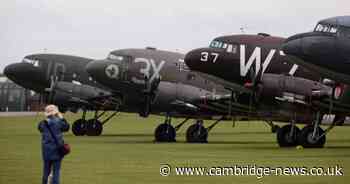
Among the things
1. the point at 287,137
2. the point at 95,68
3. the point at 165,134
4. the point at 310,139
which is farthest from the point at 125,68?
the point at 310,139

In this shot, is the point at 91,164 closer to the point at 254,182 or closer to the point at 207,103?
the point at 254,182

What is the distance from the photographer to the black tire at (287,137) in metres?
35.8

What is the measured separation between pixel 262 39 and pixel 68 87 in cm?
1756

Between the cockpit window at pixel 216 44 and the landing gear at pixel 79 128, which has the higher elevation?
the cockpit window at pixel 216 44

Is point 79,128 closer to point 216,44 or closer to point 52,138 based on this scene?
point 216,44

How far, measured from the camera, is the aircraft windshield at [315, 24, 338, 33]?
3212 cm

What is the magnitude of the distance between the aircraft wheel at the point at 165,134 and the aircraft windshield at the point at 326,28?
1248 centimetres

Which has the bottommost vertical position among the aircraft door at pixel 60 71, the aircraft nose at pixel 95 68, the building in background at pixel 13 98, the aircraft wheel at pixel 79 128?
the building in background at pixel 13 98

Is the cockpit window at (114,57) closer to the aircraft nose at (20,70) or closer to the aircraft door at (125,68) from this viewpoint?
the aircraft door at (125,68)

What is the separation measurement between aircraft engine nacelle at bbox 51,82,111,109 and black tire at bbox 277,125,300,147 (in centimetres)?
1859

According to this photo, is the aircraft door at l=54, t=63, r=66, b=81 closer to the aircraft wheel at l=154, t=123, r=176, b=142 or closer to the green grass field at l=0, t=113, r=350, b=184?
the aircraft wheel at l=154, t=123, r=176, b=142

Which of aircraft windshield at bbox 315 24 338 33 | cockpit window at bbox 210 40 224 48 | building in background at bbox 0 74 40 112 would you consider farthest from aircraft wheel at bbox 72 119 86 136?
building in background at bbox 0 74 40 112

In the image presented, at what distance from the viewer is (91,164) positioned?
86.7ft

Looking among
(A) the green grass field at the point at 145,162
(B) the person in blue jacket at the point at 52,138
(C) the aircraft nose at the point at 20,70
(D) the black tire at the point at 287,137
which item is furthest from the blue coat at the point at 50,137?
(C) the aircraft nose at the point at 20,70
